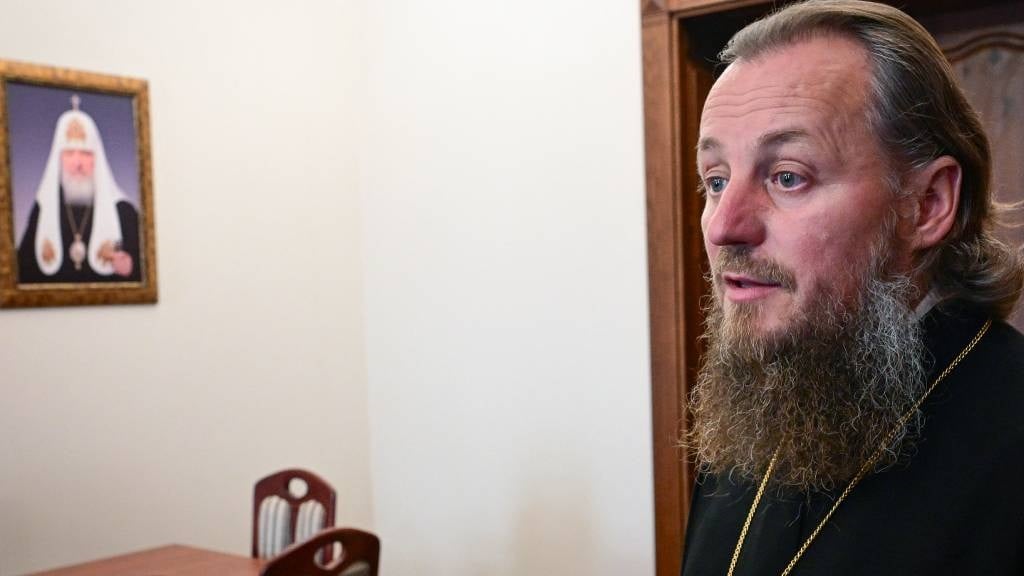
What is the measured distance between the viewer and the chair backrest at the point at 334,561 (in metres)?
2.26

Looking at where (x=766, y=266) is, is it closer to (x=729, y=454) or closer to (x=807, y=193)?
(x=807, y=193)

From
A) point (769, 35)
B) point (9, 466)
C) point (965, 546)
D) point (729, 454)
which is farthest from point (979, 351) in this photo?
point (9, 466)

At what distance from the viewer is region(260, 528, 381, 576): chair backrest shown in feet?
7.42

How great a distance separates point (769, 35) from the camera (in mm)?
1413

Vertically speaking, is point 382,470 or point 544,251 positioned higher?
point 544,251

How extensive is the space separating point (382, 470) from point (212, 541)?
31.3 inches

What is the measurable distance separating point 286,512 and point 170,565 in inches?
15.9

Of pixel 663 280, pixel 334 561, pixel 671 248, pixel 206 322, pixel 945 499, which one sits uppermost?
pixel 671 248

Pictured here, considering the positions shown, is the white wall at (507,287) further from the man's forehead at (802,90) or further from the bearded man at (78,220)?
the man's forehead at (802,90)

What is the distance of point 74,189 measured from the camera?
3346mm


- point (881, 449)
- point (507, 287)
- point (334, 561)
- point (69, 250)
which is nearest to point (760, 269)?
point (881, 449)

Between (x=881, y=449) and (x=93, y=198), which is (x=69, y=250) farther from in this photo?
(x=881, y=449)

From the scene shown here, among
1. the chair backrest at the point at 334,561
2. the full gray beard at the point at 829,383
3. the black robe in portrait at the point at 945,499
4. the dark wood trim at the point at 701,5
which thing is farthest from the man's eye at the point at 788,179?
the dark wood trim at the point at 701,5

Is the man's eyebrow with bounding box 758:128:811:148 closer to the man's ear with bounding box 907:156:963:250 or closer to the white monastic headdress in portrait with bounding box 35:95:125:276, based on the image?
the man's ear with bounding box 907:156:963:250
